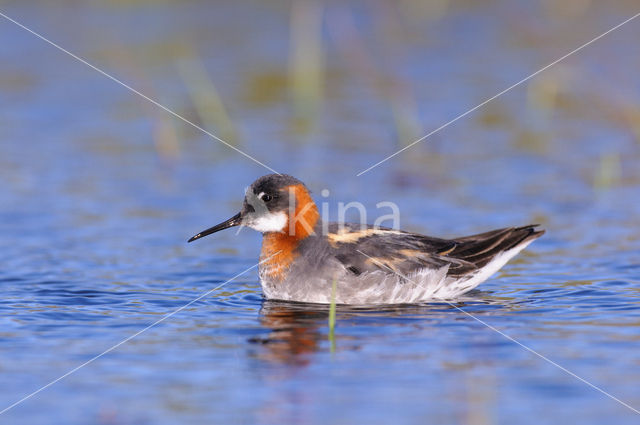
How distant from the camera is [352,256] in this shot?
9.12 meters

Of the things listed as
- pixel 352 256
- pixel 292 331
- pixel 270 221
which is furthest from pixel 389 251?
pixel 292 331

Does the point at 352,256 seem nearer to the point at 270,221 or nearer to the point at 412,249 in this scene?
the point at 412,249

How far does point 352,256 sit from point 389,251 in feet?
1.12

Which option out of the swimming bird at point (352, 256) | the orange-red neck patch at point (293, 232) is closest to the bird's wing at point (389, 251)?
the swimming bird at point (352, 256)

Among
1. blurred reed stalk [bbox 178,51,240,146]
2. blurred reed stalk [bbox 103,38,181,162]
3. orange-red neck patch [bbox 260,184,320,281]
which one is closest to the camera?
orange-red neck patch [bbox 260,184,320,281]

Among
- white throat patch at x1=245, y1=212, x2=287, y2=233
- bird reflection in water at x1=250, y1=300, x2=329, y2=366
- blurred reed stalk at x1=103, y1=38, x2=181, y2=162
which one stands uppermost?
blurred reed stalk at x1=103, y1=38, x2=181, y2=162

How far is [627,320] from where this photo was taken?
8086 millimetres

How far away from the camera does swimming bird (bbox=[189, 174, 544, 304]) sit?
899cm

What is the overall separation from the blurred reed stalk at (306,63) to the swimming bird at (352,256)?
5.83 meters

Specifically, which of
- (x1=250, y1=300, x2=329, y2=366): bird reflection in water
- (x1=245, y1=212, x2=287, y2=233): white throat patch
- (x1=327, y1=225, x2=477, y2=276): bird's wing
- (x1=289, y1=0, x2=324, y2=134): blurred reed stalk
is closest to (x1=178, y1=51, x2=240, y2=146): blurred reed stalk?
(x1=289, y1=0, x2=324, y2=134): blurred reed stalk

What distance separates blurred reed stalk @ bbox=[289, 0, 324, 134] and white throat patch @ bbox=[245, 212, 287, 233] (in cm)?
581

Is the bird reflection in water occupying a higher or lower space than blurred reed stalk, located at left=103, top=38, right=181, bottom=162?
lower

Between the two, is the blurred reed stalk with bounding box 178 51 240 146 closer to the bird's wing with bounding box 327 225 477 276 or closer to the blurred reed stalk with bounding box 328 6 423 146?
the blurred reed stalk with bounding box 328 6 423 146

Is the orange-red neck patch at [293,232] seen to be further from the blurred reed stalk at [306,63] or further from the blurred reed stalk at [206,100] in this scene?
the blurred reed stalk at [306,63]
